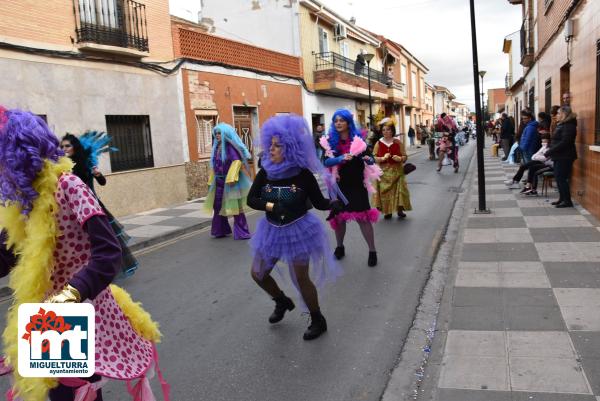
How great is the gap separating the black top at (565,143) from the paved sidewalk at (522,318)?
1887 millimetres

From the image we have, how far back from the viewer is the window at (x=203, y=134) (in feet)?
48.5

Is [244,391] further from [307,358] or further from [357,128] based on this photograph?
[357,128]

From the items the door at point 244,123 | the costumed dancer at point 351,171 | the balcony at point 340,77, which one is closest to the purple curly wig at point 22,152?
the costumed dancer at point 351,171

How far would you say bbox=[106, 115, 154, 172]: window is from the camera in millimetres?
12257

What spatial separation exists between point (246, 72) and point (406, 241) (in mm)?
11146

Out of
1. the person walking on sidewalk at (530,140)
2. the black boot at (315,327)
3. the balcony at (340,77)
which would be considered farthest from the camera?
the balcony at (340,77)

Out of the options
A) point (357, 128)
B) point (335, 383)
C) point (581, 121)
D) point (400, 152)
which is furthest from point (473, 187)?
point (335, 383)

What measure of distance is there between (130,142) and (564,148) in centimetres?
950

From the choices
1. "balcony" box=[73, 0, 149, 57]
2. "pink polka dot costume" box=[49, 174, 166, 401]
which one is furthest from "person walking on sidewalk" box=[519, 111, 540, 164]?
"pink polka dot costume" box=[49, 174, 166, 401]

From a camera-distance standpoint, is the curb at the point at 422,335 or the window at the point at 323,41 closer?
the curb at the point at 422,335

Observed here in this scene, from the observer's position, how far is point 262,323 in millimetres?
4688

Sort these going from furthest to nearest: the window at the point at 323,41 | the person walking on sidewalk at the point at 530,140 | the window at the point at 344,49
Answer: the window at the point at 344,49, the window at the point at 323,41, the person walking on sidewalk at the point at 530,140

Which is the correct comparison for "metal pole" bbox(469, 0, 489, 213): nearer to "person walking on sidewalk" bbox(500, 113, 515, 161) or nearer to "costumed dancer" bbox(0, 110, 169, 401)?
"costumed dancer" bbox(0, 110, 169, 401)

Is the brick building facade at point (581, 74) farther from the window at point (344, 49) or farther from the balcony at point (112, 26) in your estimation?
the window at point (344, 49)
